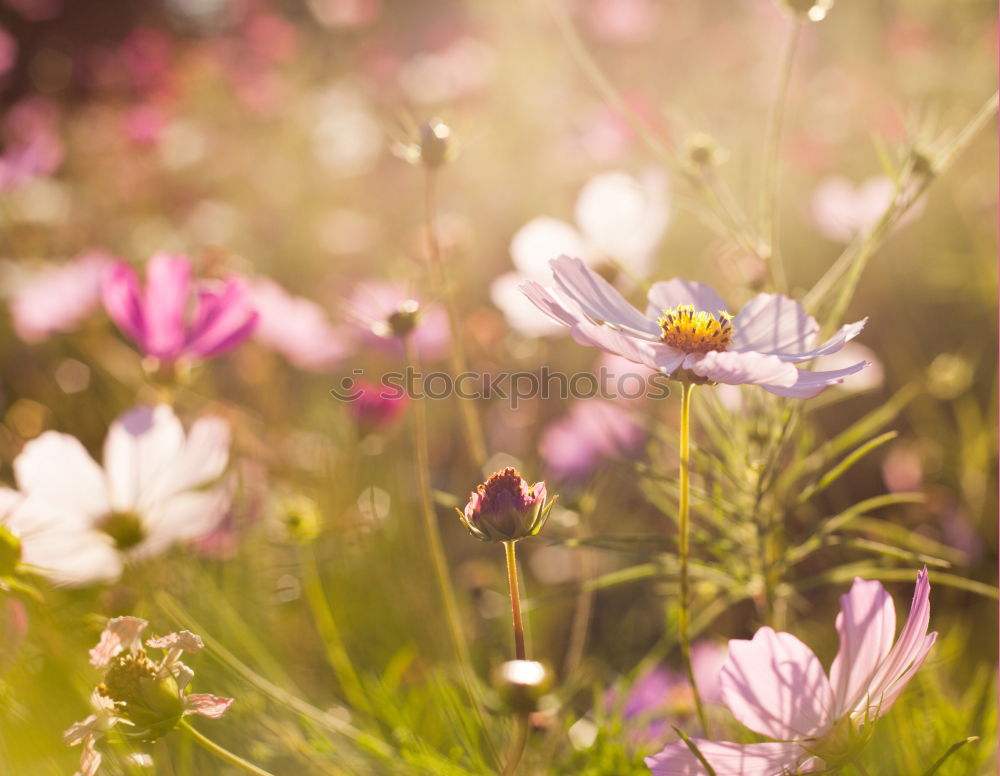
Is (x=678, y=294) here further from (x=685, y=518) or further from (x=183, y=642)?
(x=183, y=642)

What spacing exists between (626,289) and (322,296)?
2.30ft

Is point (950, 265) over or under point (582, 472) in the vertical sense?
over

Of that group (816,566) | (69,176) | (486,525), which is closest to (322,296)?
(816,566)

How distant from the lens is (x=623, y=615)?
0.88 metres

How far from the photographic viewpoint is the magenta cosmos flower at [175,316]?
51cm

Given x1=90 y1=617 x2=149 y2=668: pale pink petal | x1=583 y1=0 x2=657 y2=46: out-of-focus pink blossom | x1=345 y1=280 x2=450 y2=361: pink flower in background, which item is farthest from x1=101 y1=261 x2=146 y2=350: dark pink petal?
x1=583 y1=0 x2=657 y2=46: out-of-focus pink blossom

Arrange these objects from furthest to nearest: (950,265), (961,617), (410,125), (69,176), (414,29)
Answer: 1. (414,29)
2. (69,176)
3. (950,265)
4. (961,617)
5. (410,125)

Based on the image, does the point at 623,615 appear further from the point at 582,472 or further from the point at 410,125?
the point at 410,125

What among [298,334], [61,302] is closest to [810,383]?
[298,334]

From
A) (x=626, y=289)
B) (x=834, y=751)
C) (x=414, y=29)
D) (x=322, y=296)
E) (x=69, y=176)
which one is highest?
(x=414, y=29)

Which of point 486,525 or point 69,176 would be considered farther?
point 69,176

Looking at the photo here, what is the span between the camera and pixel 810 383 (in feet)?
1.01

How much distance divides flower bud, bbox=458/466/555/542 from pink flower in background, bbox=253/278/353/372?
1.62 feet

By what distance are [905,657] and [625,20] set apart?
1.75 meters
